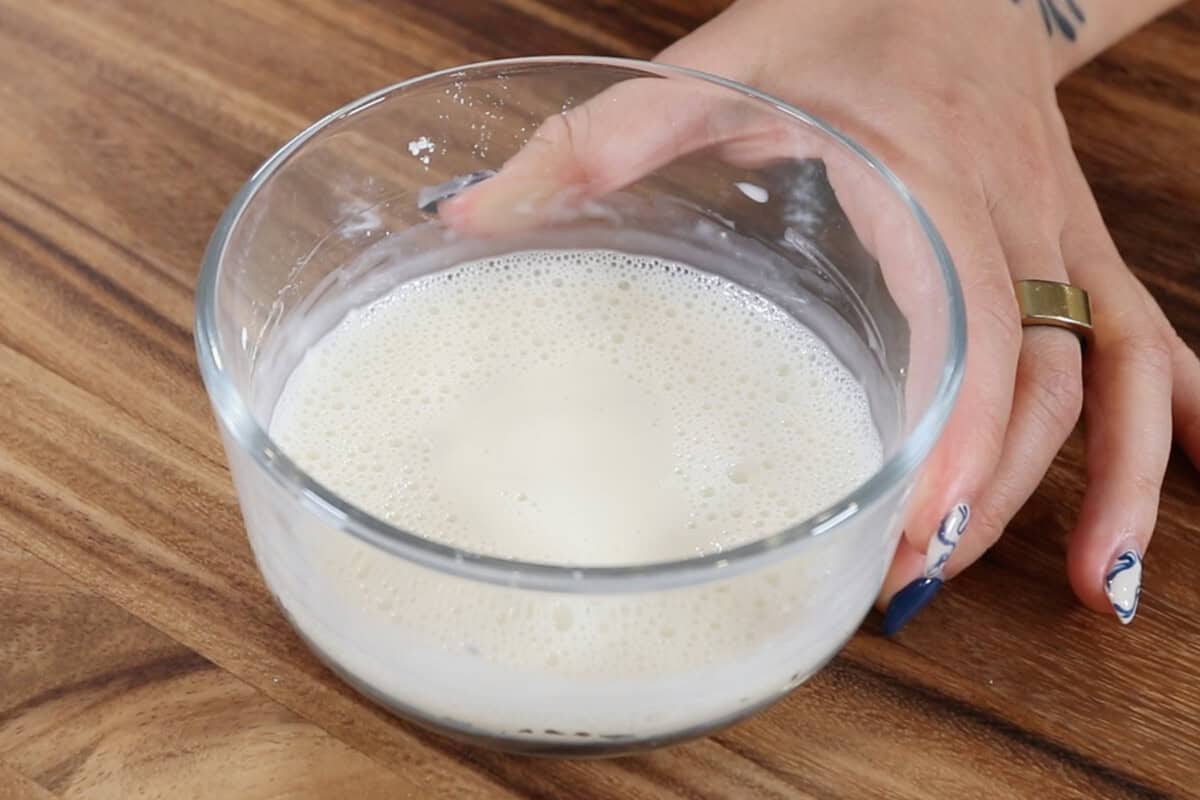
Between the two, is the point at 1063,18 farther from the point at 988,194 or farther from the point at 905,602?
the point at 905,602

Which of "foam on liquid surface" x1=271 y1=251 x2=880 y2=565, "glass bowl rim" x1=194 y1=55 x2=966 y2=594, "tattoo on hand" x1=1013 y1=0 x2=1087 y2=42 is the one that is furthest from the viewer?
"tattoo on hand" x1=1013 y1=0 x2=1087 y2=42

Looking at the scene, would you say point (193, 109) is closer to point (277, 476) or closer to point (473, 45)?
point (473, 45)

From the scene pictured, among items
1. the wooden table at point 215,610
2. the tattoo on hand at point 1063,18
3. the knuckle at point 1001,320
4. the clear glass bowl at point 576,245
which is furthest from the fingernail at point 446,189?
the tattoo on hand at point 1063,18

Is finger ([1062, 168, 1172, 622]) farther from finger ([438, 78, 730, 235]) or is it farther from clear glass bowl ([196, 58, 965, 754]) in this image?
finger ([438, 78, 730, 235])

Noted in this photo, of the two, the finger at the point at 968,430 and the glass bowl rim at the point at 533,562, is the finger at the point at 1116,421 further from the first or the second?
the glass bowl rim at the point at 533,562

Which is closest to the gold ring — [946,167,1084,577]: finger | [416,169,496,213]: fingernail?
[946,167,1084,577]: finger

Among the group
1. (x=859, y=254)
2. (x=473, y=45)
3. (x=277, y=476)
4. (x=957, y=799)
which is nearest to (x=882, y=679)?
(x=957, y=799)

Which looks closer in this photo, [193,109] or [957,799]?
[957,799]
